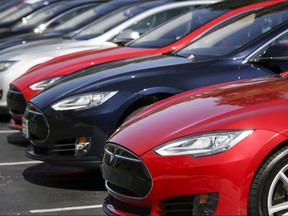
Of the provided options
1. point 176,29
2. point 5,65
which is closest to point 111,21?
point 5,65

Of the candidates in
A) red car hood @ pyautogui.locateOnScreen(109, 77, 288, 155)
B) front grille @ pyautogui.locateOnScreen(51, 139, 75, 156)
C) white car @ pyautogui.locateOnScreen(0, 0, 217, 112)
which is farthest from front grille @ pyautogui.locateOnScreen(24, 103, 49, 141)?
white car @ pyautogui.locateOnScreen(0, 0, 217, 112)

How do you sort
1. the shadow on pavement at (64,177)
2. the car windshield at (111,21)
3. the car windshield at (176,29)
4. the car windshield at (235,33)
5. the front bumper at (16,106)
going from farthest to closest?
the car windshield at (111,21)
the car windshield at (176,29)
the front bumper at (16,106)
the car windshield at (235,33)
the shadow on pavement at (64,177)

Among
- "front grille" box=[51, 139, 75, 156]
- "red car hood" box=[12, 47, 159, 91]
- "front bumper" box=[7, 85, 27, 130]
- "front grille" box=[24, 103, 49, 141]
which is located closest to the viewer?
"front grille" box=[51, 139, 75, 156]

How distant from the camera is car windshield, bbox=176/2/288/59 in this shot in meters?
7.33

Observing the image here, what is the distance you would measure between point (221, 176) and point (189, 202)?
0.85ft

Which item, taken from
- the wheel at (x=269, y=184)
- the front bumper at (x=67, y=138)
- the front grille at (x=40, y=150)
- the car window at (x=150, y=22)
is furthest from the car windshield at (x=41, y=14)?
the wheel at (x=269, y=184)

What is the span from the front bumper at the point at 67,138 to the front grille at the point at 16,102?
6.31 feet

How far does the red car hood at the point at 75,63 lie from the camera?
8820 millimetres

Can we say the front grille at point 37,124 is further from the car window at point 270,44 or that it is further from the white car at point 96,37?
the white car at point 96,37

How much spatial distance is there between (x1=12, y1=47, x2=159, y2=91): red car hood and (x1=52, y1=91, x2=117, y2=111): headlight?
2062 mm

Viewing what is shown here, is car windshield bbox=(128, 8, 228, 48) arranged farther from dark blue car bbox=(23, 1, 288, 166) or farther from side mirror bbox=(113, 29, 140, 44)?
dark blue car bbox=(23, 1, 288, 166)

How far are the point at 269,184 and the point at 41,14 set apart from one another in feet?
41.2

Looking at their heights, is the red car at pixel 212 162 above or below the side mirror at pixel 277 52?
below

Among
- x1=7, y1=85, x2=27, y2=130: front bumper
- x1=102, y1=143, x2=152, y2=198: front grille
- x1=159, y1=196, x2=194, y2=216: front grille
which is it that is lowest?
x1=7, y1=85, x2=27, y2=130: front bumper
